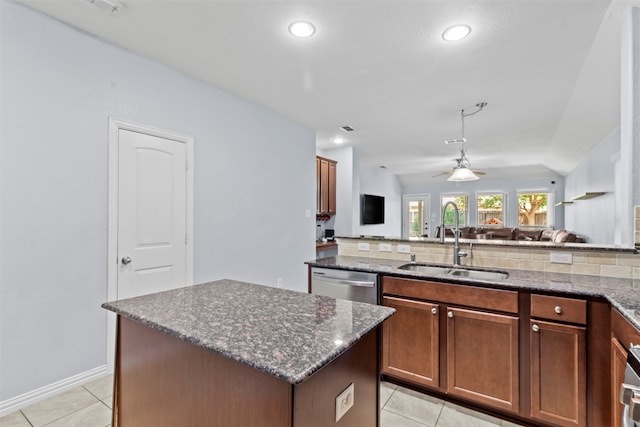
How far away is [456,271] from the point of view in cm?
249

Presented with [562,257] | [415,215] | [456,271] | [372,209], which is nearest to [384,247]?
[456,271]

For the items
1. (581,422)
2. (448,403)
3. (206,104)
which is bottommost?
(448,403)

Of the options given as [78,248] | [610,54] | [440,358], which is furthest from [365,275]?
[610,54]

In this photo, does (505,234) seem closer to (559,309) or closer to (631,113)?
(631,113)

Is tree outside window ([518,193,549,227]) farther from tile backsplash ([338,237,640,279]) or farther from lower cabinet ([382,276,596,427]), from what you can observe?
lower cabinet ([382,276,596,427])

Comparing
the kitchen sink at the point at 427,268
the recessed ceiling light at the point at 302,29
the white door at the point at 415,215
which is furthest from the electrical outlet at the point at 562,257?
the white door at the point at 415,215

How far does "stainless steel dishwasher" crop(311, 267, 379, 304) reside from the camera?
231 centimetres

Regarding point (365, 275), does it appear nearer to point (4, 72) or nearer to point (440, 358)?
point (440, 358)

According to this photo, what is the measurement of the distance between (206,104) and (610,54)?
11.6ft

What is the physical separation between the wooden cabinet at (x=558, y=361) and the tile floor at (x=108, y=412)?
0.30 metres

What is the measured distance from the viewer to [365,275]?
2.34 metres

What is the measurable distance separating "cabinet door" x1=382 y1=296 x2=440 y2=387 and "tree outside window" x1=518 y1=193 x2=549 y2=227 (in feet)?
27.5

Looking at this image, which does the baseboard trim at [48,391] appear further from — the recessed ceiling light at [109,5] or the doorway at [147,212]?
the recessed ceiling light at [109,5]

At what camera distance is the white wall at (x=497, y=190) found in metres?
8.38
